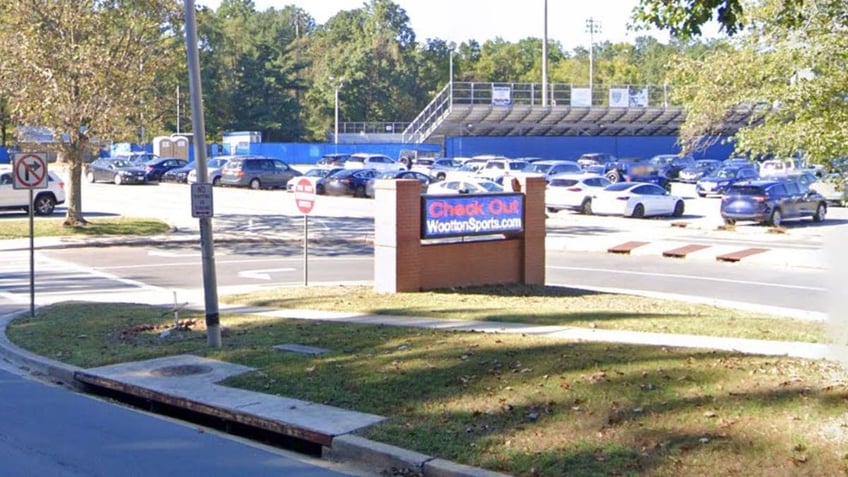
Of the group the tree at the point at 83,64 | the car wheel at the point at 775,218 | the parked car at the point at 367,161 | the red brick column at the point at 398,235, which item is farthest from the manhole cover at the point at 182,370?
the parked car at the point at 367,161

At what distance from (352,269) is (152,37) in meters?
11.1

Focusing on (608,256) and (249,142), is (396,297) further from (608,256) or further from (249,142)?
(249,142)

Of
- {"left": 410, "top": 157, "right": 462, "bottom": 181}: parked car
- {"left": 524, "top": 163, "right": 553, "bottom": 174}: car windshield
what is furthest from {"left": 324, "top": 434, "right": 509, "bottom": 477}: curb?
{"left": 410, "top": 157, "right": 462, "bottom": 181}: parked car

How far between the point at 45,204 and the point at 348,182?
1664 cm

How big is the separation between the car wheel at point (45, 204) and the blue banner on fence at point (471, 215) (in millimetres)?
23093

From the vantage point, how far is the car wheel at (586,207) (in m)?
42.3

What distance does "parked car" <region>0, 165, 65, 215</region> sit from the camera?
37.3 meters

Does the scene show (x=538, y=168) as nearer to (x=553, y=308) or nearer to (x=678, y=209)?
(x=678, y=209)

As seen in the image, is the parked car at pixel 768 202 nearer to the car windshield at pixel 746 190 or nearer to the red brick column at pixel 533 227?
the car windshield at pixel 746 190

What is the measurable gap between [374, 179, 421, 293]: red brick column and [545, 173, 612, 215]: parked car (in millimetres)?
23381

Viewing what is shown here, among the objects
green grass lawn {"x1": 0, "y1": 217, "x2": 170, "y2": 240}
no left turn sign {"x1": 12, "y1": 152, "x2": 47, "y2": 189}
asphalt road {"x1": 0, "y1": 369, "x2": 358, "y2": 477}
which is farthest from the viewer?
green grass lawn {"x1": 0, "y1": 217, "x2": 170, "y2": 240}

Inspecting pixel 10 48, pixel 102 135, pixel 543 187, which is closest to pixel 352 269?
pixel 543 187

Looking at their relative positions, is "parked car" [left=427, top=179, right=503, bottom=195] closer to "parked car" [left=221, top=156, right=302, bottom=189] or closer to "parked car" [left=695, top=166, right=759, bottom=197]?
"parked car" [left=695, top=166, right=759, bottom=197]

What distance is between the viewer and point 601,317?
50.7ft
